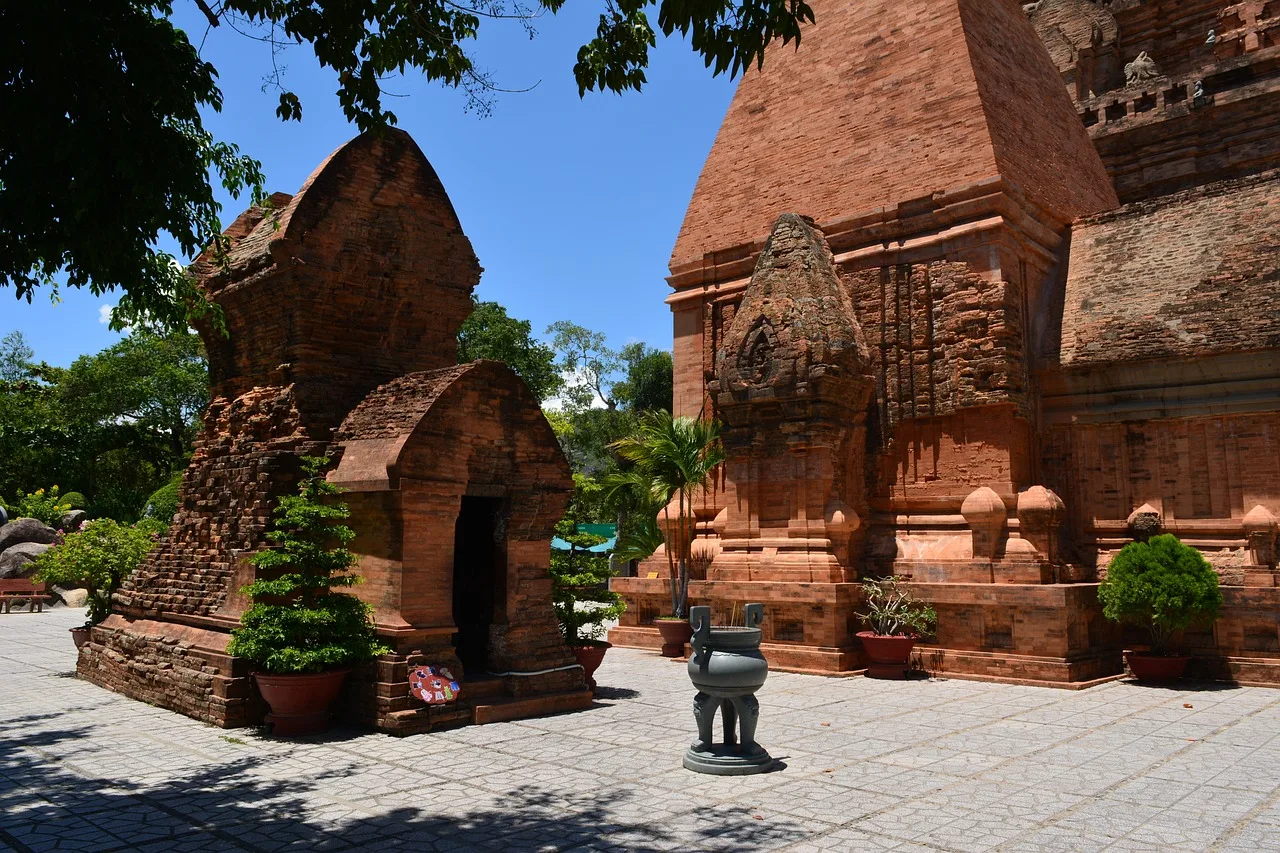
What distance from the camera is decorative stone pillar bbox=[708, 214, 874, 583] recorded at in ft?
46.0

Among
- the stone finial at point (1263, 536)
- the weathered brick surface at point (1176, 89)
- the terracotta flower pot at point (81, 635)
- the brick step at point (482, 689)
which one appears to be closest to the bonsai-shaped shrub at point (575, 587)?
the brick step at point (482, 689)

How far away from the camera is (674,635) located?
1500 centimetres

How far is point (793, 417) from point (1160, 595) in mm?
5376

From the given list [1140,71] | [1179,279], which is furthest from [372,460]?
[1140,71]

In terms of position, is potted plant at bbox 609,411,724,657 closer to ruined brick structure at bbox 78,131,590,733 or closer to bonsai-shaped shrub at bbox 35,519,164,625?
ruined brick structure at bbox 78,131,590,733

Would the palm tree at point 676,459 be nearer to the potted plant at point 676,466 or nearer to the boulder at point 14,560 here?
the potted plant at point 676,466

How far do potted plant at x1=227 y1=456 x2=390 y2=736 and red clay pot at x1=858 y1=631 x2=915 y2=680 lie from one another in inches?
266

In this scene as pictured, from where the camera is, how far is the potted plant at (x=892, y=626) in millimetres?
12617

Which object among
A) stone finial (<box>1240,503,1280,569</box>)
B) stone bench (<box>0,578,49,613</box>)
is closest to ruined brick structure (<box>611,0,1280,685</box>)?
stone finial (<box>1240,503,1280,569</box>)

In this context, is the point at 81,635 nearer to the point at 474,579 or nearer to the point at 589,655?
the point at 474,579

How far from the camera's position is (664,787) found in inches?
268

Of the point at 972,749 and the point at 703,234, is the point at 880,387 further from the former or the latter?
the point at 972,749

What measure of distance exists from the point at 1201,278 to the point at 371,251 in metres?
11.3

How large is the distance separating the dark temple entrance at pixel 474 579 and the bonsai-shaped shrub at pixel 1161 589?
309 inches
